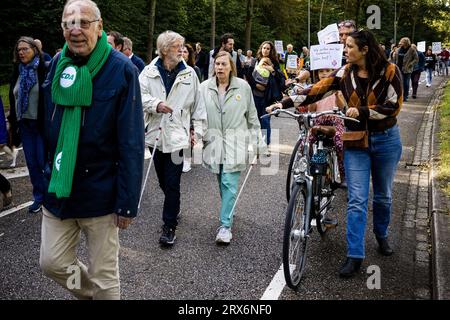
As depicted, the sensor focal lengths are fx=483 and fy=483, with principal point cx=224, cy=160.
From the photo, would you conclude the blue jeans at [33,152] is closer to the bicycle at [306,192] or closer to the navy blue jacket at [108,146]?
the bicycle at [306,192]

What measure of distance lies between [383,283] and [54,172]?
2.90 m

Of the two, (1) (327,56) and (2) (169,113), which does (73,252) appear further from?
(1) (327,56)

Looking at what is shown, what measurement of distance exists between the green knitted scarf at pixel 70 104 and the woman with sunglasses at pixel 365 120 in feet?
6.99

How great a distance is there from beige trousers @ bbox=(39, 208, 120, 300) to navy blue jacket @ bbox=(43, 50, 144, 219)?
0.31 feet

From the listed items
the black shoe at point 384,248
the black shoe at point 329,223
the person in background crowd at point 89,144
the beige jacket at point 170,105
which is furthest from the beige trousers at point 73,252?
the black shoe at point 384,248

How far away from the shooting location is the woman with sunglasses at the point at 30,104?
19.2 feet

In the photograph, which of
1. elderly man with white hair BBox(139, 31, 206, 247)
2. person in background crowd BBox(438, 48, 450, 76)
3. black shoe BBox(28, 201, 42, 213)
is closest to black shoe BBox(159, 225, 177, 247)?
elderly man with white hair BBox(139, 31, 206, 247)

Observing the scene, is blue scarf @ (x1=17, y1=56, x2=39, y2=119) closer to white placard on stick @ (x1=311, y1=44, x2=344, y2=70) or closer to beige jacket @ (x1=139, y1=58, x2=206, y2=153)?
beige jacket @ (x1=139, y1=58, x2=206, y2=153)

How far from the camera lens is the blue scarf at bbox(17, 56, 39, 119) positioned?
584 cm

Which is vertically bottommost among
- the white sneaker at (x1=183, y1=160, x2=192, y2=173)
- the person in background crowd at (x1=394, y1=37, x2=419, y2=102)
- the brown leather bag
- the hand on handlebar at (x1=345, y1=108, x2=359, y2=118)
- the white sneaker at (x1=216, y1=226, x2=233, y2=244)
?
the white sneaker at (x1=216, y1=226, x2=233, y2=244)

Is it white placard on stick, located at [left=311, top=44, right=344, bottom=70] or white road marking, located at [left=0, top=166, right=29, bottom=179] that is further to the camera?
white road marking, located at [left=0, top=166, right=29, bottom=179]

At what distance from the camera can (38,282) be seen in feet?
13.4

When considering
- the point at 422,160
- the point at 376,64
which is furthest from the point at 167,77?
the point at 422,160
